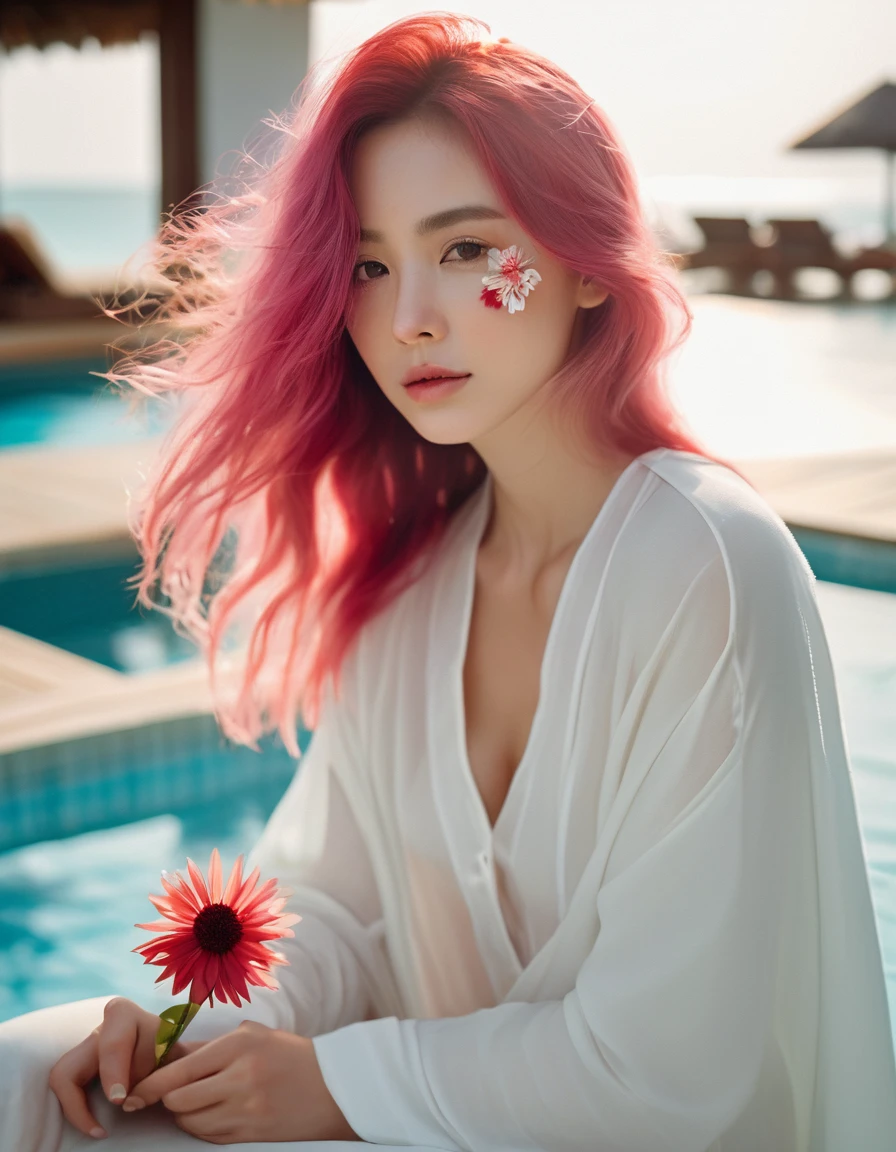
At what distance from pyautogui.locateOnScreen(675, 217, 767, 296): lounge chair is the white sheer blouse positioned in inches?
574

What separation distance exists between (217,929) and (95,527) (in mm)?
4386

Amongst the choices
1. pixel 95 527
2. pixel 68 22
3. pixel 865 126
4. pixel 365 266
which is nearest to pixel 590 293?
pixel 365 266

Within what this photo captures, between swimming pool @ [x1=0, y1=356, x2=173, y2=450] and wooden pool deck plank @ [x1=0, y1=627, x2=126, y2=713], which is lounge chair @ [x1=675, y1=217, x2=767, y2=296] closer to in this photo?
swimming pool @ [x1=0, y1=356, x2=173, y2=450]

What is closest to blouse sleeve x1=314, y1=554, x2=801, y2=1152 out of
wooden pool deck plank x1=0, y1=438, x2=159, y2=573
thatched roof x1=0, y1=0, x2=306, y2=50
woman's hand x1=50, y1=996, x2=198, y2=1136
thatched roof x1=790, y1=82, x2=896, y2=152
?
woman's hand x1=50, y1=996, x2=198, y2=1136

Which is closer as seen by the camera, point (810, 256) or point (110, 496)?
point (110, 496)

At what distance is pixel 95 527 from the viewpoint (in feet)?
17.8

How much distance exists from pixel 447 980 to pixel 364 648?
41 centimetres

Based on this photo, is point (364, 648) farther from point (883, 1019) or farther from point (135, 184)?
point (135, 184)

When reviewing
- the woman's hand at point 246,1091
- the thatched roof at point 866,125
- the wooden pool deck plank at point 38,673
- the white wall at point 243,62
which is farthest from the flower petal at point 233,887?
the thatched roof at point 866,125

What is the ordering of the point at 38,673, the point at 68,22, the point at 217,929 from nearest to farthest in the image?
the point at 217,929 < the point at 38,673 < the point at 68,22

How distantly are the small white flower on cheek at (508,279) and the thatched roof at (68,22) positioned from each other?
12708mm

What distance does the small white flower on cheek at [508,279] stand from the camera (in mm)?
1456

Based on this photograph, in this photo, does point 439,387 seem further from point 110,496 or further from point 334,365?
point 110,496

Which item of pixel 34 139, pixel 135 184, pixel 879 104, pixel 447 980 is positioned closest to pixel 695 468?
pixel 447 980
